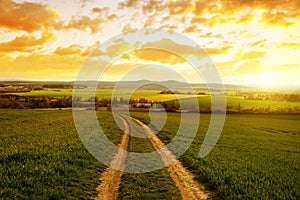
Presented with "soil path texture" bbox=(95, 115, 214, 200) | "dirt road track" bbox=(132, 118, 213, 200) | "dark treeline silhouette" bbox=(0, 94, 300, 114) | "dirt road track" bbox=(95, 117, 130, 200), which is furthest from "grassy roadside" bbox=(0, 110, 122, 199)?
"dark treeline silhouette" bbox=(0, 94, 300, 114)

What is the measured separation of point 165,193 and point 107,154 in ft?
30.2

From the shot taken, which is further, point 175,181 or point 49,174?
point 175,181

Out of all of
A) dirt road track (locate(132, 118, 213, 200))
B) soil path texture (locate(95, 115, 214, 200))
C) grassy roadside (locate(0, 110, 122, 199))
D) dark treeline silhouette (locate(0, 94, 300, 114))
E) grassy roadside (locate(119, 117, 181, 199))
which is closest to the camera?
grassy roadside (locate(0, 110, 122, 199))

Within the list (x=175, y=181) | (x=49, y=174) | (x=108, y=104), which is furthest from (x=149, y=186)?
(x=108, y=104)

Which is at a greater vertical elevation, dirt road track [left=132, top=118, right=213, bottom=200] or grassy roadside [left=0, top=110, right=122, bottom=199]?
grassy roadside [left=0, top=110, right=122, bottom=199]

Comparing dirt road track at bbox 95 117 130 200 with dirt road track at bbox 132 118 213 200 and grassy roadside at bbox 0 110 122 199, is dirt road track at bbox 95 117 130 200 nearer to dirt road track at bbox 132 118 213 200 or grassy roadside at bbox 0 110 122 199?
grassy roadside at bbox 0 110 122 199

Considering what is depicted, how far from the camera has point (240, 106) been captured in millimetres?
101062

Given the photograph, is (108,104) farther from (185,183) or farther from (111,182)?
(185,183)

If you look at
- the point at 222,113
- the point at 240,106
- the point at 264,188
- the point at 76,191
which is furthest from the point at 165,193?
the point at 240,106

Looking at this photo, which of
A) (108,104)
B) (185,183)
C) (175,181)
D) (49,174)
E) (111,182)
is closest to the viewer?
(49,174)

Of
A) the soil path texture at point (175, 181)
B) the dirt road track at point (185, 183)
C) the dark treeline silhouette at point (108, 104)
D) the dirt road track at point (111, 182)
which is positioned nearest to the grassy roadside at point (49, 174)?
the dirt road track at point (111, 182)

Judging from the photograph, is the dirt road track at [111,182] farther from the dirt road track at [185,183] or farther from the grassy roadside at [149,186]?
the dirt road track at [185,183]

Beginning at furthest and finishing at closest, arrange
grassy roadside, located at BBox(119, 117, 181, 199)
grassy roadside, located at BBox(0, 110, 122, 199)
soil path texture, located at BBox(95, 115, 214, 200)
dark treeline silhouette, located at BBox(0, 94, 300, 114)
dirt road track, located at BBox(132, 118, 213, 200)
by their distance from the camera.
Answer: dark treeline silhouette, located at BBox(0, 94, 300, 114) < dirt road track, located at BBox(132, 118, 213, 200) < soil path texture, located at BBox(95, 115, 214, 200) < grassy roadside, located at BBox(119, 117, 181, 199) < grassy roadside, located at BBox(0, 110, 122, 199)

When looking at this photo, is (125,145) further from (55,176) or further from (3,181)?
(3,181)
